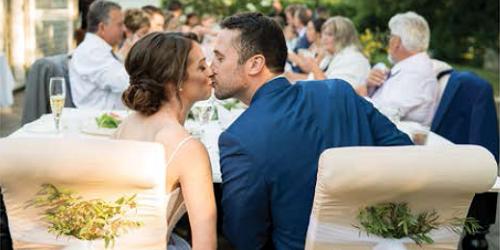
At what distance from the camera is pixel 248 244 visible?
2367 millimetres

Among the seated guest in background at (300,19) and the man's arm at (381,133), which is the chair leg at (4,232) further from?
the seated guest in background at (300,19)

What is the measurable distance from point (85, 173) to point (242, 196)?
50 cm

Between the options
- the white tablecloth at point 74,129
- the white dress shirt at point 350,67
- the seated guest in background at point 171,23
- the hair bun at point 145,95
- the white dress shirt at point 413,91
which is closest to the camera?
the hair bun at point 145,95

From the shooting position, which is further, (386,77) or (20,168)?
(386,77)

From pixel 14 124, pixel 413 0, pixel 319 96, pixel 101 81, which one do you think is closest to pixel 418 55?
pixel 101 81

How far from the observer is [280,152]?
7.49 feet

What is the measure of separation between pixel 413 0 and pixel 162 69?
1666 centimetres

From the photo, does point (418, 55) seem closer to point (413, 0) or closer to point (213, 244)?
point (213, 244)

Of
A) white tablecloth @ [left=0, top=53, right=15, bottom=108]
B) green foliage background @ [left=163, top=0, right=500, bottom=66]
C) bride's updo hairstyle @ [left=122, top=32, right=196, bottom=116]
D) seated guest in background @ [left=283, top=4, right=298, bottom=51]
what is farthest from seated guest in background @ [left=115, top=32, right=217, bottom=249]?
green foliage background @ [left=163, top=0, right=500, bottom=66]

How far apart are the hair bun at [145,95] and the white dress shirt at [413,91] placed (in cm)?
235

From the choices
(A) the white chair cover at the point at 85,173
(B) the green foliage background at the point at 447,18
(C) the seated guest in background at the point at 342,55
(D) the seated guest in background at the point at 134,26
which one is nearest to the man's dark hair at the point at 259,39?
(A) the white chair cover at the point at 85,173

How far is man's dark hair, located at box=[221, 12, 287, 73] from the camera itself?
248 cm

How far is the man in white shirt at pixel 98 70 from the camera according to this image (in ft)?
16.5

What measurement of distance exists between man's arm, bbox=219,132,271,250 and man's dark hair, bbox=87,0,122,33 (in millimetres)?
3149
